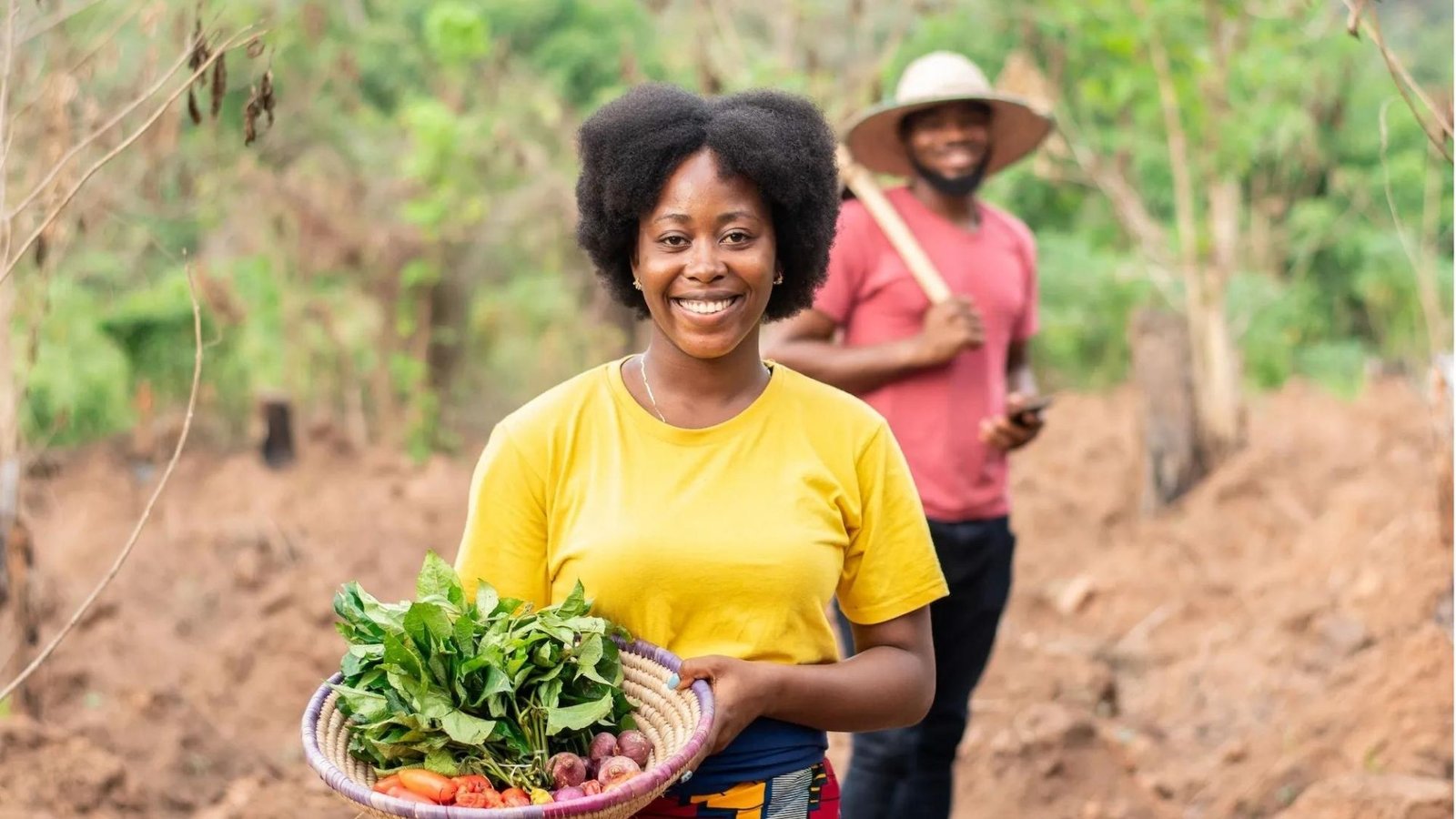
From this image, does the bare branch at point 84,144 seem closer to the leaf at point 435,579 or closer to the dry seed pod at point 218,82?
the dry seed pod at point 218,82

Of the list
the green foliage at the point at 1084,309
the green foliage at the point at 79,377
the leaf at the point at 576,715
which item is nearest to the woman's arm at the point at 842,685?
the leaf at the point at 576,715

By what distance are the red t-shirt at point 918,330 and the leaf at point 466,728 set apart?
1.72m

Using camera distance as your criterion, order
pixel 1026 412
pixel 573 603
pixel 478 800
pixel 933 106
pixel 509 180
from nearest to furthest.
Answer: pixel 478 800, pixel 573 603, pixel 1026 412, pixel 933 106, pixel 509 180

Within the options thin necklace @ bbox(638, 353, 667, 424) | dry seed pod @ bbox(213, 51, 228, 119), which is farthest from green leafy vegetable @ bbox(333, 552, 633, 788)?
dry seed pod @ bbox(213, 51, 228, 119)

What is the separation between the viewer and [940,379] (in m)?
3.63

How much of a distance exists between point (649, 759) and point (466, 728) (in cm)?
25

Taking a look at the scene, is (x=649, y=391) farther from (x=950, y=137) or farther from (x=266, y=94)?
(x=950, y=137)

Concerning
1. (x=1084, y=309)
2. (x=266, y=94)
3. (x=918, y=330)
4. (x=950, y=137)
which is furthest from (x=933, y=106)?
(x=1084, y=309)

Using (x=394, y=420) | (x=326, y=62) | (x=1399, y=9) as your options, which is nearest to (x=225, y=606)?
(x=394, y=420)

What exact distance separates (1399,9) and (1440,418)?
1793cm

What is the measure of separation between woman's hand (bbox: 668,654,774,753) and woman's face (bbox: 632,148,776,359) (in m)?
0.45

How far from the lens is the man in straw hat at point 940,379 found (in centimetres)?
356

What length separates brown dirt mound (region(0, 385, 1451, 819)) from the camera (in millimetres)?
4910

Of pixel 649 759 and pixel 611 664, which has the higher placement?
pixel 611 664
